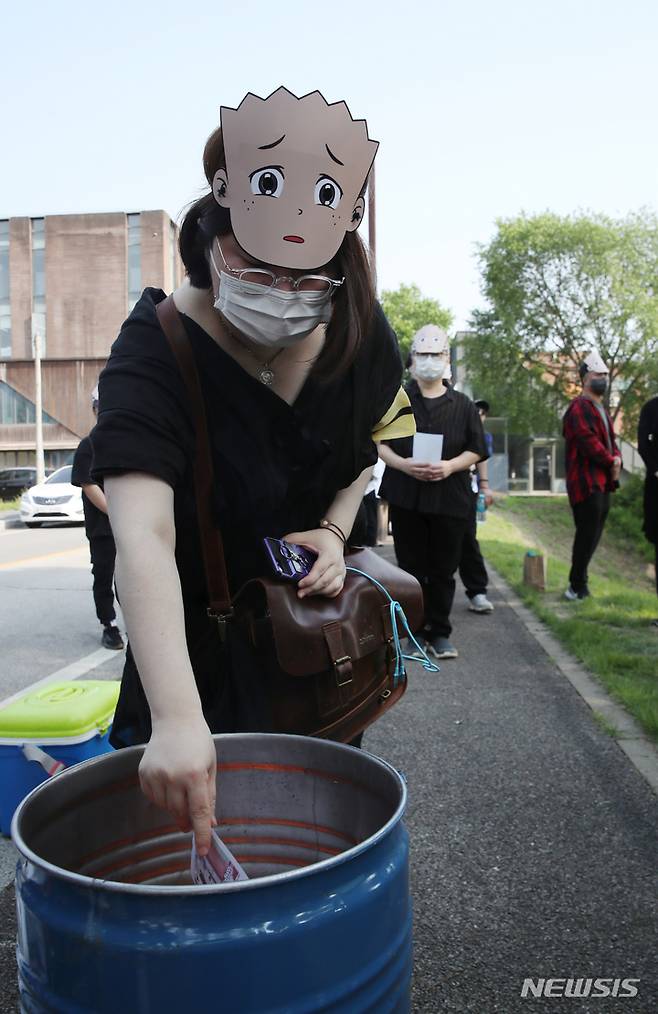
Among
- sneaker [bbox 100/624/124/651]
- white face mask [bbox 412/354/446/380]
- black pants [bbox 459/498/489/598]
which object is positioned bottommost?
sneaker [bbox 100/624/124/651]

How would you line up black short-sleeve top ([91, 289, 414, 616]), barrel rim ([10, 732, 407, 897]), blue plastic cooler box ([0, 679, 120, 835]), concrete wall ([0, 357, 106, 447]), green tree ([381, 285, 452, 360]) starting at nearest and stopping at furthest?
barrel rim ([10, 732, 407, 897])
black short-sleeve top ([91, 289, 414, 616])
blue plastic cooler box ([0, 679, 120, 835])
concrete wall ([0, 357, 106, 447])
green tree ([381, 285, 452, 360])

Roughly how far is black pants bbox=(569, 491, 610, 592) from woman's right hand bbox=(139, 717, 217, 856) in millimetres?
6271

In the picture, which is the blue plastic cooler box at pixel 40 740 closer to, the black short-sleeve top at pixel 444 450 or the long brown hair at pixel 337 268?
the long brown hair at pixel 337 268

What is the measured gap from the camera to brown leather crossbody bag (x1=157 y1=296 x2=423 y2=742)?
1.62m

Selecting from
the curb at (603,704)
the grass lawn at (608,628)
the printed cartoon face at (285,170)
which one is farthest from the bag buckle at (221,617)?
the grass lawn at (608,628)

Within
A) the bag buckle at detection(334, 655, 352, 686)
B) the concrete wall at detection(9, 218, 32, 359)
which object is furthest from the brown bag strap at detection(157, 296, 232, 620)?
the concrete wall at detection(9, 218, 32, 359)

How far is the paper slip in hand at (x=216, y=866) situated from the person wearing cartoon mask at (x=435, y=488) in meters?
4.22

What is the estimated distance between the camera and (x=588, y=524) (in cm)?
721

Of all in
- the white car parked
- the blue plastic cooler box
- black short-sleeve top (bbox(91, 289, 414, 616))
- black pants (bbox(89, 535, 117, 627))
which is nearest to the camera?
black short-sleeve top (bbox(91, 289, 414, 616))

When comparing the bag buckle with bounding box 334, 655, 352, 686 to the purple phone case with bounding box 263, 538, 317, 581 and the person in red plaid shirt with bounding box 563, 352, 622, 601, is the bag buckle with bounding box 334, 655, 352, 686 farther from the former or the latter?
the person in red plaid shirt with bounding box 563, 352, 622, 601

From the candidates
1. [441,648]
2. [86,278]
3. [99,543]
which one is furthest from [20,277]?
[441,648]

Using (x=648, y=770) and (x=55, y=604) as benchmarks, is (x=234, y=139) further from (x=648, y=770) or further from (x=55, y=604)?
(x=55, y=604)

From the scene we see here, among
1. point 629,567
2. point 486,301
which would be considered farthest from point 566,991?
point 486,301

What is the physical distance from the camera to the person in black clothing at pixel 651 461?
6234mm
